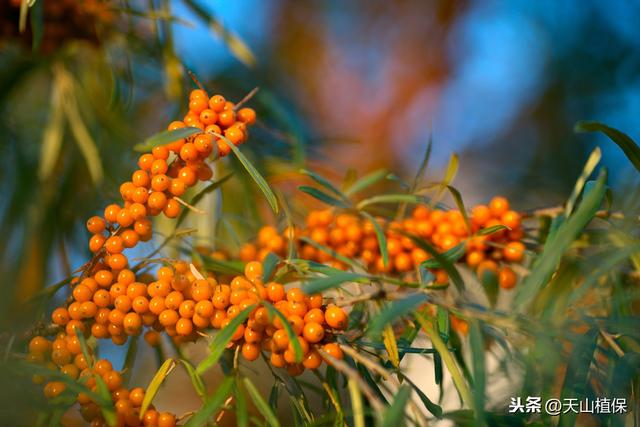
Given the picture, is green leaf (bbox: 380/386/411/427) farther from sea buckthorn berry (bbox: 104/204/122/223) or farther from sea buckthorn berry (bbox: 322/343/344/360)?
sea buckthorn berry (bbox: 104/204/122/223)

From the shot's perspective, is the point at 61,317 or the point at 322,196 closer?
the point at 61,317

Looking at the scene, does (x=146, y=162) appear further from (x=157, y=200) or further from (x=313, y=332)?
(x=313, y=332)

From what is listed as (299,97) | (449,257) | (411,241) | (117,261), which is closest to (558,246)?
(449,257)

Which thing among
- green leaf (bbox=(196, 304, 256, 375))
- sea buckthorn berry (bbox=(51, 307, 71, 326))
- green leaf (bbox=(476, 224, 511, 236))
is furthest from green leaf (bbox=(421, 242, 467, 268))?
sea buckthorn berry (bbox=(51, 307, 71, 326))

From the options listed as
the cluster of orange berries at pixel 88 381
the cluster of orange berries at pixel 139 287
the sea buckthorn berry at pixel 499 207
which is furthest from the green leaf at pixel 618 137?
the cluster of orange berries at pixel 88 381

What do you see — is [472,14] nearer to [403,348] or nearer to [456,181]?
[456,181]

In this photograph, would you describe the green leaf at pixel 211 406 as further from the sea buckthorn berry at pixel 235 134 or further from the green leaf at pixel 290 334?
the sea buckthorn berry at pixel 235 134
